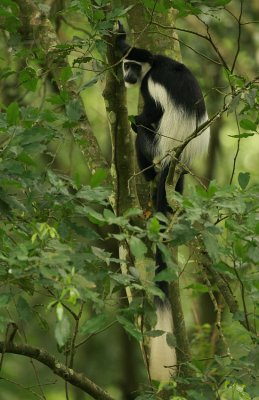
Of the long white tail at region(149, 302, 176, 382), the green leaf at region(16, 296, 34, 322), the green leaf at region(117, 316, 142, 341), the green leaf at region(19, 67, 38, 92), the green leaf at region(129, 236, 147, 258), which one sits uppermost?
the green leaf at region(19, 67, 38, 92)

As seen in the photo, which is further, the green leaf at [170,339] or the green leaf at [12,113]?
the green leaf at [170,339]

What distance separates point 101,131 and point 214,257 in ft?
15.1

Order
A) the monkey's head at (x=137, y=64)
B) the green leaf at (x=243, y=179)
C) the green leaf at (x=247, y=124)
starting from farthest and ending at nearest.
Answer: the monkey's head at (x=137, y=64) < the green leaf at (x=247, y=124) < the green leaf at (x=243, y=179)

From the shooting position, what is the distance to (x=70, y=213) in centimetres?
167

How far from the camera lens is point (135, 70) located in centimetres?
380

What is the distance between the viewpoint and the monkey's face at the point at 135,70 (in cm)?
370

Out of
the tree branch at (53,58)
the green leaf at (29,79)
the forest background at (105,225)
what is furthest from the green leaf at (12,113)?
the tree branch at (53,58)

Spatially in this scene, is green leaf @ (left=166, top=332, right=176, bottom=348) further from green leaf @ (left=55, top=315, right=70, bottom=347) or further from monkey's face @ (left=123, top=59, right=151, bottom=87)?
monkey's face @ (left=123, top=59, right=151, bottom=87)

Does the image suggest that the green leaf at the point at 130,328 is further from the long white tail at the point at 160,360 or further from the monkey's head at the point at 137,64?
the monkey's head at the point at 137,64

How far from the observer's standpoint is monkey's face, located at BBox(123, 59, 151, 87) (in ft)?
12.1

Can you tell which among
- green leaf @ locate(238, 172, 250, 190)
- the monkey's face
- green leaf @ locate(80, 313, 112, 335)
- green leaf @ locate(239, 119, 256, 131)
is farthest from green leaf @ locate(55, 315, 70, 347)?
the monkey's face

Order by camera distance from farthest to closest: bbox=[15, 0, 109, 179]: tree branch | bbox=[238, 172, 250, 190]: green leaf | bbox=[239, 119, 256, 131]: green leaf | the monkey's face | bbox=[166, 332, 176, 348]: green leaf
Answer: the monkey's face
bbox=[15, 0, 109, 179]: tree branch
bbox=[239, 119, 256, 131]: green leaf
bbox=[238, 172, 250, 190]: green leaf
bbox=[166, 332, 176, 348]: green leaf

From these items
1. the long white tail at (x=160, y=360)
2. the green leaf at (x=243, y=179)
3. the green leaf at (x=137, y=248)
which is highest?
the green leaf at (x=243, y=179)

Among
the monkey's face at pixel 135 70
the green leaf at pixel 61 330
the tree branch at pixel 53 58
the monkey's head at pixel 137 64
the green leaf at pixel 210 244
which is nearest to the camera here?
the green leaf at pixel 61 330
